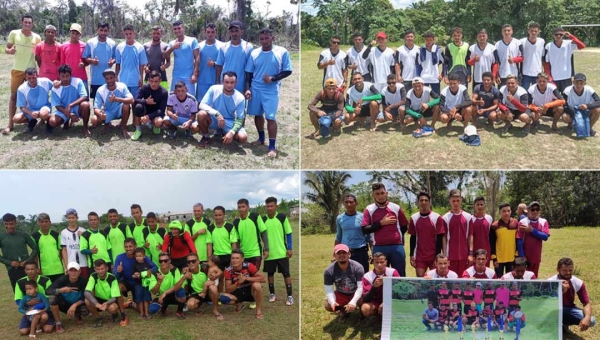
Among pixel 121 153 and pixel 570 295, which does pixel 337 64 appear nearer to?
pixel 121 153

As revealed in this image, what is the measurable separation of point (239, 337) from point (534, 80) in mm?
5785

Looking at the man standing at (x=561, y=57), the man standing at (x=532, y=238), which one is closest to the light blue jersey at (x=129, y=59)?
the man standing at (x=532, y=238)

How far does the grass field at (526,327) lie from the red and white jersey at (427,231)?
0.76 m

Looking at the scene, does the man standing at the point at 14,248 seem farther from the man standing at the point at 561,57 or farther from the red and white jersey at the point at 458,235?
the man standing at the point at 561,57

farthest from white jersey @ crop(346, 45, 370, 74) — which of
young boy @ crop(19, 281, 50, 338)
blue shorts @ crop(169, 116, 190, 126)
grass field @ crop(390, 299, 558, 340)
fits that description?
young boy @ crop(19, 281, 50, 338)

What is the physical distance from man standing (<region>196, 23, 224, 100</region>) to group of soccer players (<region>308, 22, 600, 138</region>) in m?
1.49

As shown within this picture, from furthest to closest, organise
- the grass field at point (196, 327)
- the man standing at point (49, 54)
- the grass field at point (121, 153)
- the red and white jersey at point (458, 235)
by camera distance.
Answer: the man standing at point (49, 54), the grass field at point (121, 153), the red and white jersey at point (458, 235), the grass field at point (196, 327)

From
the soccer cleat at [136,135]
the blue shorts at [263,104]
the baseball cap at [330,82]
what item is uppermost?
the baseball cap at [330,82]

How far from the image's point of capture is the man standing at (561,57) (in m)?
7.81

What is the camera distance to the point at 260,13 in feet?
37.5

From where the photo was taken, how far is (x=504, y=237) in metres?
5.83

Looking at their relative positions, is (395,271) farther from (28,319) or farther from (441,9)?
(441,9)

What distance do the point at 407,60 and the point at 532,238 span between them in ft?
11.0

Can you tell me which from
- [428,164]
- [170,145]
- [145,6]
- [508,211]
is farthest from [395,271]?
[145,6]
